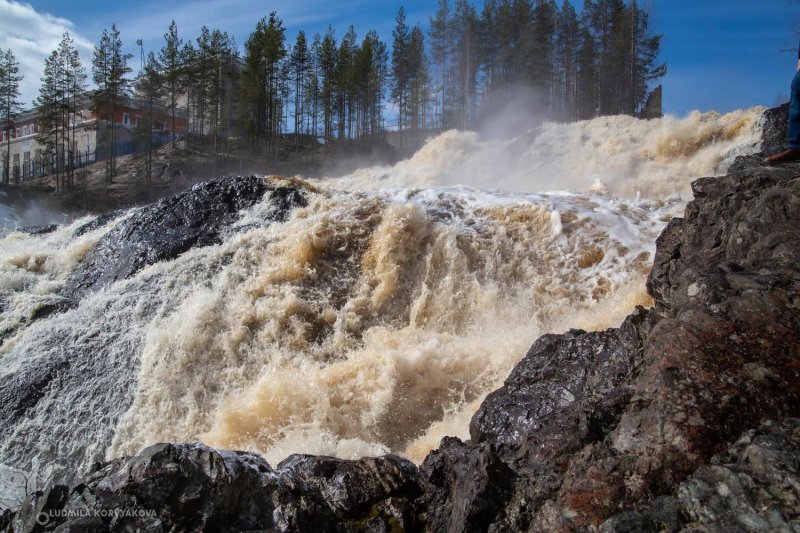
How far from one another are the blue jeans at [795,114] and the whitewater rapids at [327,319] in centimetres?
256

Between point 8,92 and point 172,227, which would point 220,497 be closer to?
point 172,227

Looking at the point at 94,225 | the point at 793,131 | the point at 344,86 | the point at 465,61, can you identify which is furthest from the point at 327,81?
the point at 793,131

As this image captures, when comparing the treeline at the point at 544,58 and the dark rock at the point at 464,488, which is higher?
the treeline at the point at 544,58

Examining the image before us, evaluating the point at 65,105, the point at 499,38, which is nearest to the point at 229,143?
the point at 65,105

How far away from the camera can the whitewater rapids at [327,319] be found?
21.4 feet

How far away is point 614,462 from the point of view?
2.91 meters

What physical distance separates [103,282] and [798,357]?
10.5 metres

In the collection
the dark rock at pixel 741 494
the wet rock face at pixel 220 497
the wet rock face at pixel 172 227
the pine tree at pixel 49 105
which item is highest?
the pine tree at pixel 49 105

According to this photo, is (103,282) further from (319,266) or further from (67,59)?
(67,59)

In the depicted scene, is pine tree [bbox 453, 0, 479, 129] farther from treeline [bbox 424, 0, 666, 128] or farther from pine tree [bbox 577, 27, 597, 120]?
pine tree [bbox 577, 27, 597, 120]

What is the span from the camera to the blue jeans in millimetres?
5203

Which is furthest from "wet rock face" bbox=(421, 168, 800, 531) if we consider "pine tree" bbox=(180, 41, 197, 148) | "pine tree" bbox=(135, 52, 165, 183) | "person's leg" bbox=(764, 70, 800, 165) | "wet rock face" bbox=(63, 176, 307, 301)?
"pine tree" bbox=(180, 41, 197, 148)

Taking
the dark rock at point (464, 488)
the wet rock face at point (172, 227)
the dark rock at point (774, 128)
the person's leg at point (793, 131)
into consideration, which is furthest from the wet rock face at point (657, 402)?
the dark rock at point (774, 128)

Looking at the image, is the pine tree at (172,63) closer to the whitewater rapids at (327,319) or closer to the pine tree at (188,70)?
the pine tree at (188,70)
